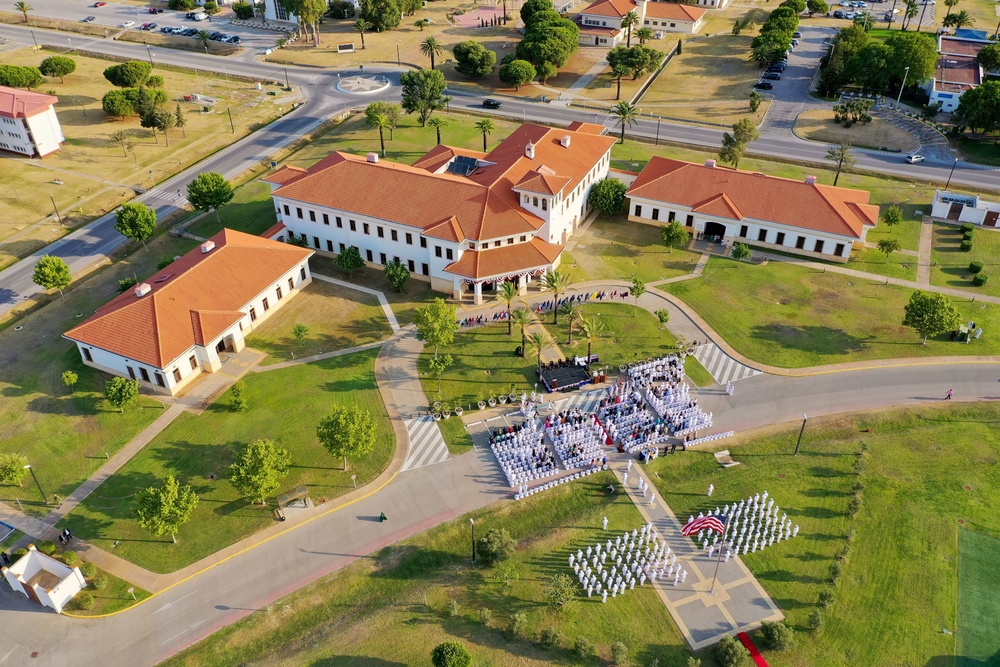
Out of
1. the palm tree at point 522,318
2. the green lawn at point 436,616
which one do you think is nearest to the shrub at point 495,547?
the green lawn at point 436,616

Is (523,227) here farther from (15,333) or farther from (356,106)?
(356,106)

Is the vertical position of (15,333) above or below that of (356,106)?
below

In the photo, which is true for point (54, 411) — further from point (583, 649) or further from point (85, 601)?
point (583, 649)

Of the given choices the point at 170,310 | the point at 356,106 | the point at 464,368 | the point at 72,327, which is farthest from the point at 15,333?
the point at 356,106

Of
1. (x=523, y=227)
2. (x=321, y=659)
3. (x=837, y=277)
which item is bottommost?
(x=321, y=659)

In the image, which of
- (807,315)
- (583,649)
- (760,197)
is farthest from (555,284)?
(583,649)

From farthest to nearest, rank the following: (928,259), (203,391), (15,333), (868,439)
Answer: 1. (928,259)
2. (15,333)
3. (203,391)
4. (868,439)
